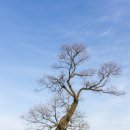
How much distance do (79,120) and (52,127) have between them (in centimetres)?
308

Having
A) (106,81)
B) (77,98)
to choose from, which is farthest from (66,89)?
(106,81)

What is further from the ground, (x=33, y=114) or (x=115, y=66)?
(x=115, y=66)

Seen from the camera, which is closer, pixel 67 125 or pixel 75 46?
pixel 67 125

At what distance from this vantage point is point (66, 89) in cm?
3503

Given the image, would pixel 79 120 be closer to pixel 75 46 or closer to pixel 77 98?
pixel 77 98

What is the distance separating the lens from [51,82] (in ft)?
117

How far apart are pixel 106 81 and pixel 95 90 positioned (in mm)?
1311

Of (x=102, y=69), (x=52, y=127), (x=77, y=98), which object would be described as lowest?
(x=52, y=127)

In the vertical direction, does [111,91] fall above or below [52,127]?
above

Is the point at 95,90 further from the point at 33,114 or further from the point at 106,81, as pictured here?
the point at 33,114

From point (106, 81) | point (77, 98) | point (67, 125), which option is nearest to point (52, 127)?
point (67, 125)

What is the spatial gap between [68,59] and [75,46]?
1416 millimetres

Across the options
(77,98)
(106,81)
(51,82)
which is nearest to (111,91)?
(106,81)

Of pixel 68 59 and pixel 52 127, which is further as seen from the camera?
pixel 68 59
